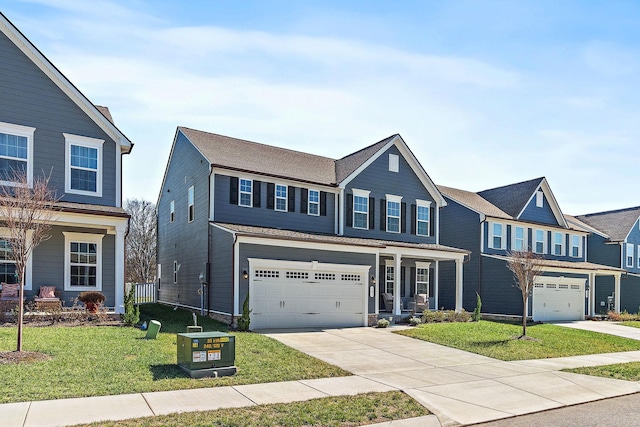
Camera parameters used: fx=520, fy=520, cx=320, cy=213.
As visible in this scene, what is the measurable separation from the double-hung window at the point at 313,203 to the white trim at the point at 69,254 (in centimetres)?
929

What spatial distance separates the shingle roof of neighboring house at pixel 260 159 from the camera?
2266cm

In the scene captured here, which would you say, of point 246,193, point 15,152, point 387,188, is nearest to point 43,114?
point 15,152

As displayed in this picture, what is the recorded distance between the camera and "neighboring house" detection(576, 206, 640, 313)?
3766 cm

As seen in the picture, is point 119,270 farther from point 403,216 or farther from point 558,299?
point 558,299

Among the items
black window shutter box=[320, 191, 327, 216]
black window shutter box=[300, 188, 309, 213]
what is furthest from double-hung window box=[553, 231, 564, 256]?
black window shutter box=[300, 188, 309, 213]

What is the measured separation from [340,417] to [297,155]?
64.9 feet

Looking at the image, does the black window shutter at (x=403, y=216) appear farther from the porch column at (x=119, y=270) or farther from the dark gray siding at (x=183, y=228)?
the porch column at (x=119, y=270)

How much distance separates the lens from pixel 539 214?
33.9m

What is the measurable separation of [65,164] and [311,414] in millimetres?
13631

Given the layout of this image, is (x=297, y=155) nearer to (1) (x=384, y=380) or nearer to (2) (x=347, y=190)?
(2) (x=347, y=190)

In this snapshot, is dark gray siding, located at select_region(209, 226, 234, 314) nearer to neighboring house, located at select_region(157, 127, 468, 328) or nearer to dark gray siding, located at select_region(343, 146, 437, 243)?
neighboring house, located at select_region(157, 127, 468, 328)

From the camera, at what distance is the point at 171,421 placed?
773cm

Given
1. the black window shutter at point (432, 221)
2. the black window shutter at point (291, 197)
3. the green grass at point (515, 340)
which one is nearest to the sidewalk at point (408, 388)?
the green grass at point (515, 340)

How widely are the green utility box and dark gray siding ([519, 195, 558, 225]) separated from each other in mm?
25990
